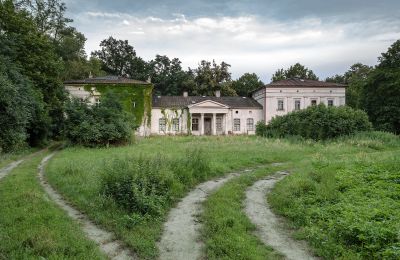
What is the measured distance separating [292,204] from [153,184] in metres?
3.52

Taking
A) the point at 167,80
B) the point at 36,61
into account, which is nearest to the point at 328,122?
the point at 36,61

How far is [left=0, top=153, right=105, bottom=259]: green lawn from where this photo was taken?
5.71m

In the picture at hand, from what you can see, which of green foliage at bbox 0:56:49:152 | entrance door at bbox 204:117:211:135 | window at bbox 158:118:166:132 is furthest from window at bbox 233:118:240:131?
green foliage at bbox 0:56:49:152

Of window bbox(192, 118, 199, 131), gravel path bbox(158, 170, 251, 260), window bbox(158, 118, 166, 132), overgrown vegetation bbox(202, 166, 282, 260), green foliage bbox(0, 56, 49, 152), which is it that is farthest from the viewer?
window bbox(192, 118, 199, 131)

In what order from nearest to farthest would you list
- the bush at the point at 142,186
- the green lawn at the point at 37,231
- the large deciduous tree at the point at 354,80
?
the green lawn at the point at 37,231 < the bush at the point at 142,186 < the large deciduous tree at the point at 354,80

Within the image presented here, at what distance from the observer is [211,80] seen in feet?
200

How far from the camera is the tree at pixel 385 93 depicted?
145 feet

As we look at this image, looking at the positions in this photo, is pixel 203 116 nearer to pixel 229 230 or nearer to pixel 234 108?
pixel 234 108

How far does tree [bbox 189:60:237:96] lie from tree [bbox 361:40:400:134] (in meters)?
21.8

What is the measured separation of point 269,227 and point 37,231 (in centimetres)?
456

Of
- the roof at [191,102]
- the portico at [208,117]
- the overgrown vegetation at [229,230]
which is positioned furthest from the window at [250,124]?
the overgrown vegetation at [229,230]

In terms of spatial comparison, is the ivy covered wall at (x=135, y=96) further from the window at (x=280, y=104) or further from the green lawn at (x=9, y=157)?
the green lawn at (x=9, y=157)

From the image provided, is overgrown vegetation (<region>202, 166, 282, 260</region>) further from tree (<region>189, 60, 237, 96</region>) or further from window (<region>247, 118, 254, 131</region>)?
tree (<region>189, 60, 237, 96</region>)

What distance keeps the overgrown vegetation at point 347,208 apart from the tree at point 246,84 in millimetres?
54658
